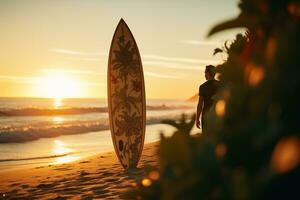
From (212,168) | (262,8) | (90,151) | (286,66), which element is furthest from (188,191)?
(90,151)

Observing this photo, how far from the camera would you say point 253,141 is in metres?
0.73

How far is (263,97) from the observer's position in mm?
739

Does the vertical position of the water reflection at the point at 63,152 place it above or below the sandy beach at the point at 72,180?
below

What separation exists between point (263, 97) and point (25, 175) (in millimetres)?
7958

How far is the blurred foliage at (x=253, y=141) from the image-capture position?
0.69 m

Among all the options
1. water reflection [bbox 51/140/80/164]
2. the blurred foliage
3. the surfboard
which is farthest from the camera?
water reflection [bbox 51/140/80/164]

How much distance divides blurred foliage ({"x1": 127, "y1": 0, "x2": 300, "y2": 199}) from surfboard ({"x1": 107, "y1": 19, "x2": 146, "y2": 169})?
7185 mm

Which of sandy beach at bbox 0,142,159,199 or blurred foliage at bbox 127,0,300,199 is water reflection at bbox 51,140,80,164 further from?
blurred foliage at bbox 127,0,300,199

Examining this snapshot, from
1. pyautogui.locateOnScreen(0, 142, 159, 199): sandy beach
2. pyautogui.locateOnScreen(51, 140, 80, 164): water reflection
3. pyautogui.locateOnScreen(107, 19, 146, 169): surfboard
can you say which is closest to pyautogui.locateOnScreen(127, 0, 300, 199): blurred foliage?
pyautogui.locateOnScreen(0, 142, 159, 199): sandy beach

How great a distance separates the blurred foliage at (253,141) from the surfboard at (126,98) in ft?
23.6

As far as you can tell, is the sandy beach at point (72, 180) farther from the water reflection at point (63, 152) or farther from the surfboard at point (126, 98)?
the water reflection at point (63, 152)

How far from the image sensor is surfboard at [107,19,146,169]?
26.5 ft

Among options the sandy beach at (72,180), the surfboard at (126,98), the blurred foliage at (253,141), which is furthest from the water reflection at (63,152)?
the blurred foliage at (253,141)

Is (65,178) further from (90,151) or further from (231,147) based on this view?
(231,147)
